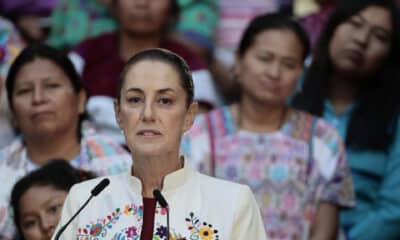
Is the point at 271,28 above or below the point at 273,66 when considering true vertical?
above

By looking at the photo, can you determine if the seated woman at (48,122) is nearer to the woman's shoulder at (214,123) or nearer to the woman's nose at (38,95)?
the woman's nose at (38,95)

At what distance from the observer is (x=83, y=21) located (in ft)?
15.7

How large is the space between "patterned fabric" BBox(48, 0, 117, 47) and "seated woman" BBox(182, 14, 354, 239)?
1.02m

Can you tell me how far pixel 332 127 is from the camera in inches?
155

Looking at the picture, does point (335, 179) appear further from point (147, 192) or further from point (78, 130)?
point (147, 192)

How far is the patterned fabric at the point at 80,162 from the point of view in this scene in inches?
142

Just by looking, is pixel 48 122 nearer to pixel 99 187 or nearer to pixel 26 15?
pixel 99 187

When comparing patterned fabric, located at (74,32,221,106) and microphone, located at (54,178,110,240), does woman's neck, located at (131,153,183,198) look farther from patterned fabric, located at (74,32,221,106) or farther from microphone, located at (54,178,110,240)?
patterned fabric, located at (74,32,221,106)

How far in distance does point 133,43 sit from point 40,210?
49.5 inches

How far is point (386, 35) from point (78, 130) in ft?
4.67

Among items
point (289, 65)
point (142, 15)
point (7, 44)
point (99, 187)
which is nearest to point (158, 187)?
point (99, 187)

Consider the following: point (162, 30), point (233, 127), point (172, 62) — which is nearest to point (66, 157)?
point (233, 127)

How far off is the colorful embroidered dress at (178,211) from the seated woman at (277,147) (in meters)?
1.06

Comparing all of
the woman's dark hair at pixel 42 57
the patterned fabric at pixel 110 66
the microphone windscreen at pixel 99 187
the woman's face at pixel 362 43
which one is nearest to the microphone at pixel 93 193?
the microphone windscreen at pixel 99 187
